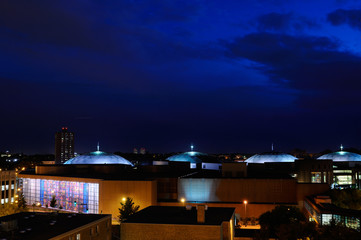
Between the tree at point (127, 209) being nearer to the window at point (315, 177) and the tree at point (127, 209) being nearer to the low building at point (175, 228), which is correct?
the low building at point (175, 228)

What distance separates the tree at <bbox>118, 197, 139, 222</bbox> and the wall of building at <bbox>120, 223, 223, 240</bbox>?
69.2 feet

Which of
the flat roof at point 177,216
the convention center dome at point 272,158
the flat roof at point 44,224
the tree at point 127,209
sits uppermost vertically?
the convention center dome at point 272,158

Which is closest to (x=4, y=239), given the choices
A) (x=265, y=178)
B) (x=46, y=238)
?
(x=46, y=238)

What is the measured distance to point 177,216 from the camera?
37062 millimetres

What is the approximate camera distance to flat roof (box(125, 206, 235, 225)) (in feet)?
112

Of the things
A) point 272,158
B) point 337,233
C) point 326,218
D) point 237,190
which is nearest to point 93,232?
point 337,233

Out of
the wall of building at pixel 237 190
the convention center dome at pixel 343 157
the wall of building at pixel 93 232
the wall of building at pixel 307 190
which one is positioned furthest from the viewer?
the convention center dome at pixel 343 157

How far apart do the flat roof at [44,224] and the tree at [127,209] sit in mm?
17348

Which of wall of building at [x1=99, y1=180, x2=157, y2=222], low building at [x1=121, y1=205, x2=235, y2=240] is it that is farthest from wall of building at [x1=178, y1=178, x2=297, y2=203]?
low building at [x1=121, y1=205, x2=235, y2=240]

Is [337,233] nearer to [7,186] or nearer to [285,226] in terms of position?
[285,226]

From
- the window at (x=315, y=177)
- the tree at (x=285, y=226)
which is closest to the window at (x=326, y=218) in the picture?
the tree at (x=285, y=226)

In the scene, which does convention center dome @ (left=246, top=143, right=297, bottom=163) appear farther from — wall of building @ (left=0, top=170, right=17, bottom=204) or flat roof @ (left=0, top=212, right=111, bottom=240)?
flat roof @ (left=0, top=212, right=111, bottom=240)

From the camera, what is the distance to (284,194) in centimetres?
6122

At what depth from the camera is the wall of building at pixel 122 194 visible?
6006cm
